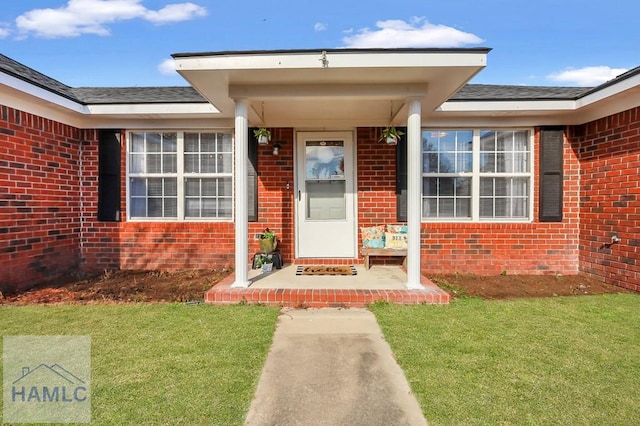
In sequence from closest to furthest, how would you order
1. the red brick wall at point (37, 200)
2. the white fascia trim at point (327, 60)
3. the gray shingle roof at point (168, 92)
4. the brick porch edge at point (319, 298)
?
the white fascia trim at point (327, 60) < the brick porch edge at point (319, 298) < the red brick wall at point (37, 200) < the gray shingle roof at point (168, 92)

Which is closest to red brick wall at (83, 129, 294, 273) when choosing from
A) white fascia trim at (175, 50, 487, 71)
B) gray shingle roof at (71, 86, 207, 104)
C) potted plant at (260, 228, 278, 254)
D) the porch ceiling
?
potted plant at (260, 228, 278, 254)

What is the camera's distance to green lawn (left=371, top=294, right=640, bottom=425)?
80.0 inches

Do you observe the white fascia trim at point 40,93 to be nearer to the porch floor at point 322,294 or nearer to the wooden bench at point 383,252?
the porch floor at point 322,294

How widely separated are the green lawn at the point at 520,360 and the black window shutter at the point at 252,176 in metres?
2.87

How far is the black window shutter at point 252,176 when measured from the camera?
19.1 ft

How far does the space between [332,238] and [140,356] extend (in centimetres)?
370

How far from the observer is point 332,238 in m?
5.95

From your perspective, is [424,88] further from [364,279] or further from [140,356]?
[140,356]

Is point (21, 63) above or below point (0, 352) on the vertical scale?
above

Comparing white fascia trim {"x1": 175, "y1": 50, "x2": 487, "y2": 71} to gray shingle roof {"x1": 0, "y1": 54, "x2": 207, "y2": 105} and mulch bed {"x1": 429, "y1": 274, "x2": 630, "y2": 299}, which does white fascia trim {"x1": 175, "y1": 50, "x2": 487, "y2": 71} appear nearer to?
gray shingle roof {"x1": 0, "y1": 54, "x2": 207, "y2": 105}

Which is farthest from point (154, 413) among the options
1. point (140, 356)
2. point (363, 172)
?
point (363, 172)

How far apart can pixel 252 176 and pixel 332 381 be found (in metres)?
4.07

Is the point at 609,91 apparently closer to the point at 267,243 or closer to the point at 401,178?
the point at 401,178

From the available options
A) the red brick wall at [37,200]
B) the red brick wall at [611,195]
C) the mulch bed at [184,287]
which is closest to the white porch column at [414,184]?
the mulch bed at [184,287]
